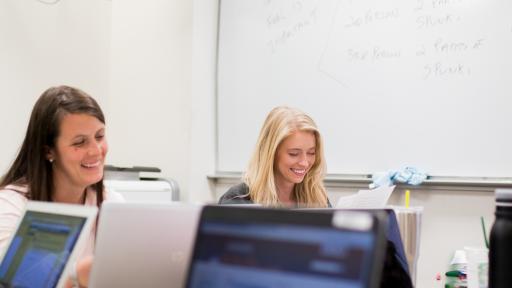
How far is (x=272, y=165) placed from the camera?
2113mm

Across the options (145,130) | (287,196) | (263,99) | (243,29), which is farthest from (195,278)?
(145,130)

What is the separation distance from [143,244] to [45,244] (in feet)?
0.69

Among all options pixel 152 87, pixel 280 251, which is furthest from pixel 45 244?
pixel 152 87

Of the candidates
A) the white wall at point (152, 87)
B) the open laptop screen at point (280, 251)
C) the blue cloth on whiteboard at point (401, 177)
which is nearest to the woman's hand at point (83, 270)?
the open laptop screen at point (280, 251)

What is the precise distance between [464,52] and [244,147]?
1159 millimetres

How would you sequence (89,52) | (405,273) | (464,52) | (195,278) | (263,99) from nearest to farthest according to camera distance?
(195,278) < (405,273) < (464,52) < (263,99) < (89,52)

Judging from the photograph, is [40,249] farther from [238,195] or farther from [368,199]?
[238,195]

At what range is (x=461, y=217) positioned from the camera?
7.27 ft

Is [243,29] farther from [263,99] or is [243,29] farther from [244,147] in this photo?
[244,147]

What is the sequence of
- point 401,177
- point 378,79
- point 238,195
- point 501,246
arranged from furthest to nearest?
point 378,79
point 401,177
point 238,195
point 501,246

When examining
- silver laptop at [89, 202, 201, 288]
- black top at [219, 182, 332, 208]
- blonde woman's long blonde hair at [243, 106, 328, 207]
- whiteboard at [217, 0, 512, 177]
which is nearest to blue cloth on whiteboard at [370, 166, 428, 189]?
whiteboard at [217, 0, 512, 177]

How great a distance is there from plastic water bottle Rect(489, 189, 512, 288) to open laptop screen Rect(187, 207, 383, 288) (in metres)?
0.17

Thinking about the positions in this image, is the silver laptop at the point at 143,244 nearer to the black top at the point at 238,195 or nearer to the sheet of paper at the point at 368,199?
the sheet of paper at the point at 368,199

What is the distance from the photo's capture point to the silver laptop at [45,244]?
95 cm
